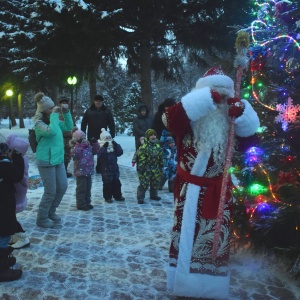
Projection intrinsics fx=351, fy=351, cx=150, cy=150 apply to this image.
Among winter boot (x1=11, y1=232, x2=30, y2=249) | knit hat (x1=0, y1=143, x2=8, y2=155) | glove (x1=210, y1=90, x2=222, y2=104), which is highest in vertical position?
glove (x1=210, y1=90, x2=222, y2=104)

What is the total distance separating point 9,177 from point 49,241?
164 centimetres

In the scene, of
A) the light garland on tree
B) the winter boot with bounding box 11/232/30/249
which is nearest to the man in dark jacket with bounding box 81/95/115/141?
the winter boot with bounding box 11/232/30/249

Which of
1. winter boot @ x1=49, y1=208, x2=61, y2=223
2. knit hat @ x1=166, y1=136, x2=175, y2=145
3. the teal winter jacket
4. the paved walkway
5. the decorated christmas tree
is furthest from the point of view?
knit hat @ x1=166, y1=136, x2=175, y2=145

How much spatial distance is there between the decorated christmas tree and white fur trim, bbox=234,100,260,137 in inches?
28.9

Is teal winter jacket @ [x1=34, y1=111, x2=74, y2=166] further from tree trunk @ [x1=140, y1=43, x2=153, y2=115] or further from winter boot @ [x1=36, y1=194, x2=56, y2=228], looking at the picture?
tree trunk @ [x1=140, y1=43, x2=153, y2=115]

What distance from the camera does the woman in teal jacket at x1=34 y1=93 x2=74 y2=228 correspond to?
5.21 meters

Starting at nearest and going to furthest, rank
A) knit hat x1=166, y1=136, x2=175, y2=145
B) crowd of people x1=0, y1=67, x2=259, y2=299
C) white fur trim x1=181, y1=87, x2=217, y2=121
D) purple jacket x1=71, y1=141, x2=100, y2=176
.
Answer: white fur trim x1=181, y1=87, x2=217, y2=121, crowd of people x1=0, y1=67, x2=259, y2=299, purple jacket x1=71, y1=141, x2=100, y2=176, knit hat x1=166, y1=136, x2=175, y2=145

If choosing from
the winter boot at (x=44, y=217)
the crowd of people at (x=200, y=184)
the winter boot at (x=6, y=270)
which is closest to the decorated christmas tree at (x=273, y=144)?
the crowd of people at (x=200, y=184)

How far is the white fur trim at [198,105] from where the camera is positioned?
3.06 meters

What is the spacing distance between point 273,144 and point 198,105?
1.56 m

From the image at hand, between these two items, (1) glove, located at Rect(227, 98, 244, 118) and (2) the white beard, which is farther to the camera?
(2) the white beard

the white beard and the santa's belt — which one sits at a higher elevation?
the white beard

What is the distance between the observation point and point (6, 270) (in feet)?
12.4

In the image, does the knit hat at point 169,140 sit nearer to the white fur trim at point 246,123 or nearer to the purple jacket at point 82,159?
the purple jacket at point 82,159
